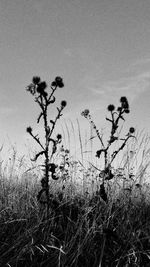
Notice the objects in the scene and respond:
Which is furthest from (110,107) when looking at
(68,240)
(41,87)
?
(68,240)

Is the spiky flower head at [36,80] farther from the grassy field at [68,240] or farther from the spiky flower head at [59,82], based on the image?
the grassy field at [68,240]

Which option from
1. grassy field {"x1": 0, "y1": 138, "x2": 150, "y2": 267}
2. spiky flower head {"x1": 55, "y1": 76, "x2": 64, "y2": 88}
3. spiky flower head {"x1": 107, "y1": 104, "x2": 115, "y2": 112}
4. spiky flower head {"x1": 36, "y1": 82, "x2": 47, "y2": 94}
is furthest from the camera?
spiky flower head {"x1": 107, "y1": 104, "x2": 115, "y2": 112}

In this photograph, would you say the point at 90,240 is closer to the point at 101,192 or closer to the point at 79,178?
the point at 101,192

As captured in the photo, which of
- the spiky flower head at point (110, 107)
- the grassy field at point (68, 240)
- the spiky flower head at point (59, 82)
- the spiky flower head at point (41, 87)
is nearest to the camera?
the grassy field at point (68, 240)

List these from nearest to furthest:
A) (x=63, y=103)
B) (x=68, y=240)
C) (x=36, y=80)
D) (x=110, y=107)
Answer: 1. (x=68, y=240)
2. (x=36, y=80)
3. (x=63, y=103)
4. (x=110, y=107)

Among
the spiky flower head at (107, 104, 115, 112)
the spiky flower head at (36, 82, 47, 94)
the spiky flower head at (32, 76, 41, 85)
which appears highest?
the spiky flower head at (32, 76, 41, 85)

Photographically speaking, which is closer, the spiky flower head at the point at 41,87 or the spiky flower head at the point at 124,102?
the spiky flower head at the point at 41,87

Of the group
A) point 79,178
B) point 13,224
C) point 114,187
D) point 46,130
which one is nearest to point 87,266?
point 13,224

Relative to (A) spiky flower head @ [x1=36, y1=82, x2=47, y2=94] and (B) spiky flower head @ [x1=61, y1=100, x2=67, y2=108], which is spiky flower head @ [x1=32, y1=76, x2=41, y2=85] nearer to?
(A) spiky flower head @ [x1=36, y1=82, x2=47, y2=94]

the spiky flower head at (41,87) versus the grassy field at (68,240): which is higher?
the spiky flower head at (41,87)

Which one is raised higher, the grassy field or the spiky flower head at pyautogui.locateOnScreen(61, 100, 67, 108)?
the spiky flower head at pyautogui.locateOnScreen(61, 100, 67, 108)

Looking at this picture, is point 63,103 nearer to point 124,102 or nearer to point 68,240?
point 124,102

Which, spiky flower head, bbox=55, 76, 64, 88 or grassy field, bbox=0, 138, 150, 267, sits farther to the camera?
spiky flower head, bbox=55, 76, 64, 88

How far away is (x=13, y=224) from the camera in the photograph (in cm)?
296
